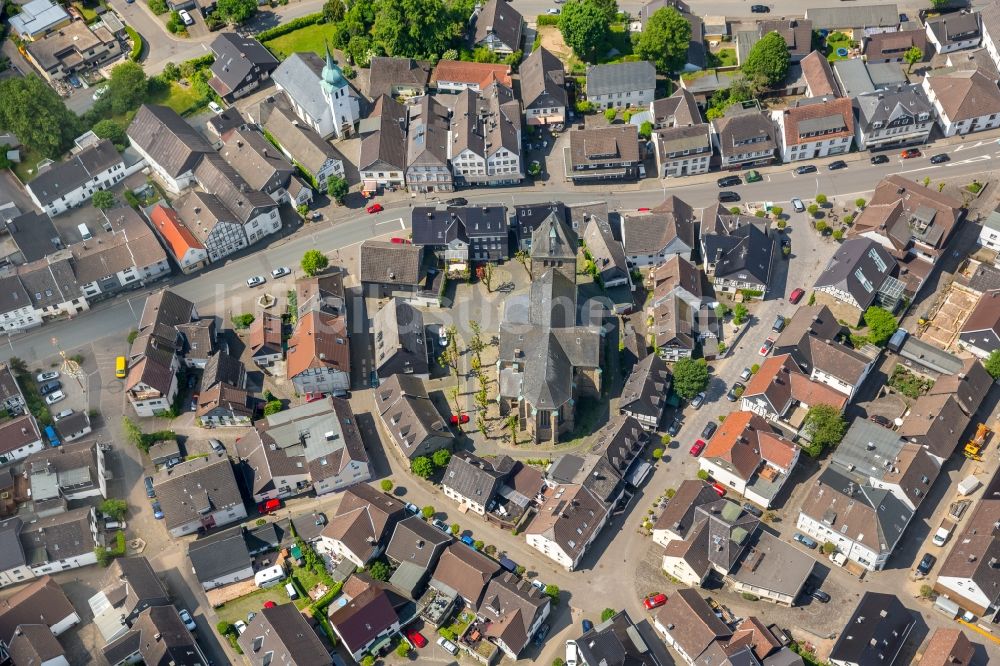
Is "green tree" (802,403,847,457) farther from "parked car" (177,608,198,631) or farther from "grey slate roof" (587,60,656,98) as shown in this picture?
"parked car" (177,608,198,631)

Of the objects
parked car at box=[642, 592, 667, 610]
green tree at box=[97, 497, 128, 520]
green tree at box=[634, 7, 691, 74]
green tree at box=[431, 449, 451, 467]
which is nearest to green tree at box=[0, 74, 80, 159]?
green tree at box=[97, 497, 128, 520]

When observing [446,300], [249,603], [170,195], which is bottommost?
[249,603]

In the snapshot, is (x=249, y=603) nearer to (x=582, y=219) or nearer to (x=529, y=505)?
(x=529, y=505)

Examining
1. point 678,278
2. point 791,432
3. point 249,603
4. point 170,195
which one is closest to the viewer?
point 249,603

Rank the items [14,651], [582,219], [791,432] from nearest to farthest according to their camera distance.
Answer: [14,651] → [791,432] → [582,219]

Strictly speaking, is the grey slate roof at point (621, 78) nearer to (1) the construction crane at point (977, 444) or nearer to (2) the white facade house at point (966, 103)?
(2) the white facade house at point (966, 103)

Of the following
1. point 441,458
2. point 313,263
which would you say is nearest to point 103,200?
point 313,263

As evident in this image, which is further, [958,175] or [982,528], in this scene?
[958,175]

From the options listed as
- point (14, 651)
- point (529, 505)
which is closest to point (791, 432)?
point (529, 505)

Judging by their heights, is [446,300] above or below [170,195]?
below
